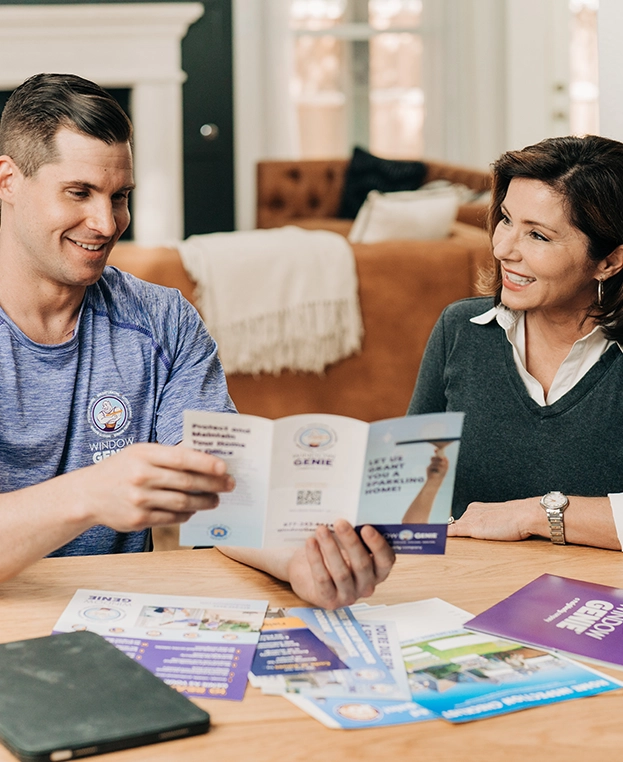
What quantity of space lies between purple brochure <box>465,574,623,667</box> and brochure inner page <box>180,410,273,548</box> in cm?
26

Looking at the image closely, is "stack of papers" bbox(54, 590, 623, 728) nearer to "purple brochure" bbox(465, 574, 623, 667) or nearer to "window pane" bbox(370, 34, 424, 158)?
"purple brochure" bbox(465, 574, 623, 667)

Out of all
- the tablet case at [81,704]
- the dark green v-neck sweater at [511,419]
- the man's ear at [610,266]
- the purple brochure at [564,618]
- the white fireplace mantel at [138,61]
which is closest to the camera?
the tablet case at [81,704]

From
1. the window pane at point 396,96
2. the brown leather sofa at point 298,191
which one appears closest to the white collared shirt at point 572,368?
the brown leather sofa at point 298,191

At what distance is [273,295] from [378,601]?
217 centimetres

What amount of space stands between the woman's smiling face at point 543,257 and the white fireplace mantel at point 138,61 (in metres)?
4.36

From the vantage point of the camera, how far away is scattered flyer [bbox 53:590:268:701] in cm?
92

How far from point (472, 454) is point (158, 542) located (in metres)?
1.37

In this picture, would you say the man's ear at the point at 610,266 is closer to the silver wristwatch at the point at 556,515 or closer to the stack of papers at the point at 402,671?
the silver wristwatch at the point at 556,515

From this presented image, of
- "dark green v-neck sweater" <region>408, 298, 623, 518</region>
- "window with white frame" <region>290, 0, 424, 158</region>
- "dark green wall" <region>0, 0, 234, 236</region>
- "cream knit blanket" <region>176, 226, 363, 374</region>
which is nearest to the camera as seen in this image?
"dark green v-neck sweater" <region>408, 298, 623, 518</region>

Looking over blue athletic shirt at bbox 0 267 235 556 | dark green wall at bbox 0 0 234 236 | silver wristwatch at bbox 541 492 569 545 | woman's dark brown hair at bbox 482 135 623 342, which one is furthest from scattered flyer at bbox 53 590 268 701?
dark green wall at bbox 0 0 234 236

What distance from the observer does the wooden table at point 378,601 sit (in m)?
0.81

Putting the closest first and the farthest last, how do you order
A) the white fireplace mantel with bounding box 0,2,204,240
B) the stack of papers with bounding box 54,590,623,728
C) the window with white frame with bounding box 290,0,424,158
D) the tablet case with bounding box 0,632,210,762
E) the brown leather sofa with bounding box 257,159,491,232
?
the tablet case with bounding box 0,632,210,762, the stack of papers with bounding box 54,590,623,728, the white fireplace mantel with bounding box 0,2,204,240, the brown leather sofa with bounding box 257,159,491,232, the window with white frame with bounding box 290,0,424,158

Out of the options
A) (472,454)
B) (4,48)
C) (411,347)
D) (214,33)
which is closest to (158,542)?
(411,347)

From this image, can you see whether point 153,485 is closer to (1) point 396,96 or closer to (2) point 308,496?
(2) point 308,496
